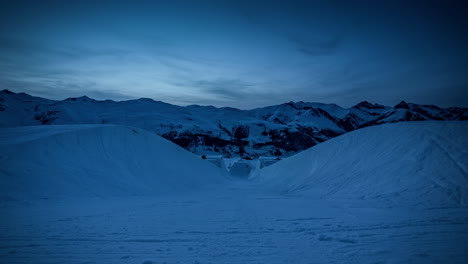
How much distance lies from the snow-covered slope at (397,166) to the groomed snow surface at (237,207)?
0.21 feet

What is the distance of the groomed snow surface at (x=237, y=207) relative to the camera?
4250mm

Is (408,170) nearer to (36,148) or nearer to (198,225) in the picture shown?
(198,225)

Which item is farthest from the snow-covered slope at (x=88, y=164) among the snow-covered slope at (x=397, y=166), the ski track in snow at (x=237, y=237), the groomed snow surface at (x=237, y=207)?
the snow-covered slope at (x=397, y=166)

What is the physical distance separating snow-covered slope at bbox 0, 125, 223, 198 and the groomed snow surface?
0.28ft

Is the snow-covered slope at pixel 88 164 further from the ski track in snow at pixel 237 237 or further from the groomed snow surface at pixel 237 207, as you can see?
the ski track in snow at pixel 237 237

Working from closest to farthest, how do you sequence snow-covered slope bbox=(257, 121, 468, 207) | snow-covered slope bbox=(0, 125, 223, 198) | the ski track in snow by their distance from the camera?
1. the ski track in snow
2. snow-covered slope bbox=(257, 121, 468, 207)
3. snow-covered slope bbox=(0, 125, 223, 198)

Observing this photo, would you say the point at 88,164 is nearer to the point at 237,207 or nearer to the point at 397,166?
the point at 237,207

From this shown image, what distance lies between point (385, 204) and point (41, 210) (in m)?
11.9

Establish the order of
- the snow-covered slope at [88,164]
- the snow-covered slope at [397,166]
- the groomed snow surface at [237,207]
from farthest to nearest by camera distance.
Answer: the snow-covered slope at [88,164]
the snow-covered slope at [397,166]
the groomed snow surface at [237,207]

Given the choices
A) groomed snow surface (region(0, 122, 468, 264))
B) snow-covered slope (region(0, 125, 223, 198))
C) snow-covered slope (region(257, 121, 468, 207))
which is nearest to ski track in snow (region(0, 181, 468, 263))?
groomed snow surface (region(0, 122, 468, 264))

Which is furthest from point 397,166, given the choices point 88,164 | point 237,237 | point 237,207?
point 88,164

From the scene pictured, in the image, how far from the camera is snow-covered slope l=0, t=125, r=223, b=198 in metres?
10.8

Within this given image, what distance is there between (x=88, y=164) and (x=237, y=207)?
10299 mm

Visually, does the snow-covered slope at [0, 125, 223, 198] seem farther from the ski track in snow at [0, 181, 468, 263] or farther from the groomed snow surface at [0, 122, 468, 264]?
the ski track in snow at [0, 181, 468, 263]
